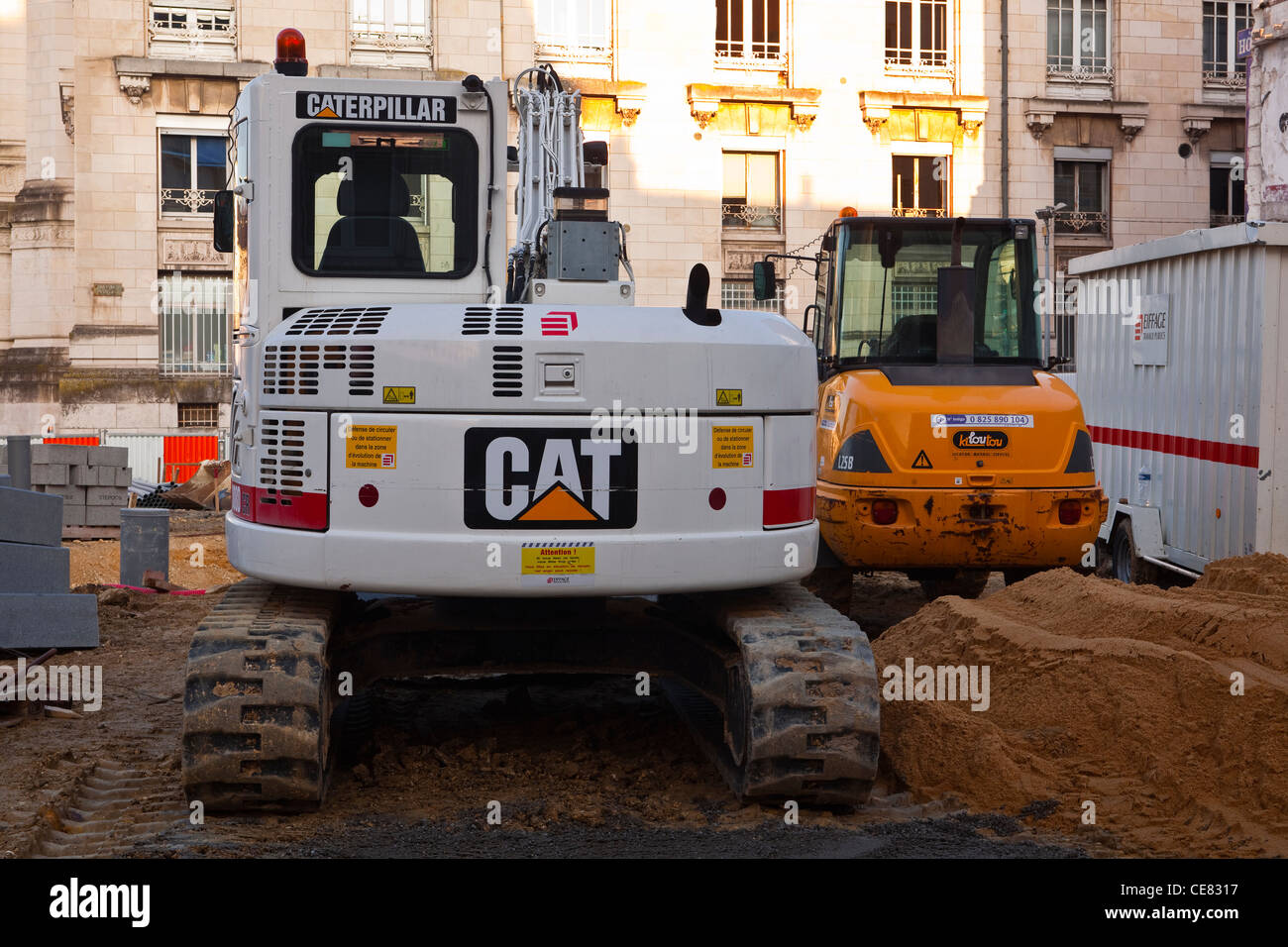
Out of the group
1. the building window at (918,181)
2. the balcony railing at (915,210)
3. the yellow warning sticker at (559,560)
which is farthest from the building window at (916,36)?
the yellow warning sticker at (559,560)

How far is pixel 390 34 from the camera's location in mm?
33500

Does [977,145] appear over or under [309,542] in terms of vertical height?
over

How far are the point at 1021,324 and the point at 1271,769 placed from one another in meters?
6.09

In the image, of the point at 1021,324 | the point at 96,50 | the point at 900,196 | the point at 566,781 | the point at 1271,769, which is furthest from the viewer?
the point at 900,196

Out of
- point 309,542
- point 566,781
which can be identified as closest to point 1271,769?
point 566,781

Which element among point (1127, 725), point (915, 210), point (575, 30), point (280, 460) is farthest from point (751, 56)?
point (280, 460)

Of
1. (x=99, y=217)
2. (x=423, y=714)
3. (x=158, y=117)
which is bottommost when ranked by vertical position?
(x=423, y=714)

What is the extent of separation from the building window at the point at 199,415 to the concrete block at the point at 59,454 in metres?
13.7

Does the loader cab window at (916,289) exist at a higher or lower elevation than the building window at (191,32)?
lower

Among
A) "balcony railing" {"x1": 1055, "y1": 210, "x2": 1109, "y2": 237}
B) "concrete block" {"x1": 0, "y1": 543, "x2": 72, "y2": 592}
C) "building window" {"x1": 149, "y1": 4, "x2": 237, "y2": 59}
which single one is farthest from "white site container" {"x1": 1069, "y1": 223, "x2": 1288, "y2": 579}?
"building window" {"x1": 149, "y1": 4, "x2": 237, "y2": 59}

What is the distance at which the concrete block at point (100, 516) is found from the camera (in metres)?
20.0

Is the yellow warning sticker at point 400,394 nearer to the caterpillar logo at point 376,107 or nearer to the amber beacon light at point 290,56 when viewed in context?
the caterpillar logo at point 376,107

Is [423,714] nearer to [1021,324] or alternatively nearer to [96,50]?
[1021,324]

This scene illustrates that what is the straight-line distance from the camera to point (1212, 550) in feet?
40.0
